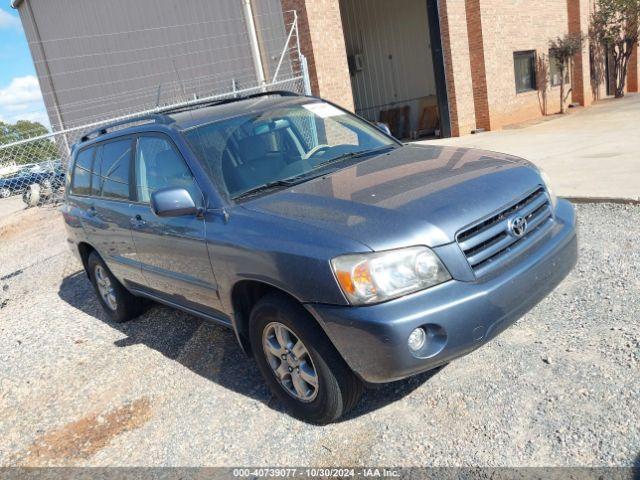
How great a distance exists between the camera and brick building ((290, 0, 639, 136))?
12500mm

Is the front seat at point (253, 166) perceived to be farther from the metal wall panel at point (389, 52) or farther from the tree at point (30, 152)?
the metal wall panel at point (389, 52)

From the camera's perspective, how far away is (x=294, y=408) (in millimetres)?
3270

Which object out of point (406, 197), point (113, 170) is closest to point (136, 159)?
point (113, 170)

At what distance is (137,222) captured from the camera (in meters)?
4.25

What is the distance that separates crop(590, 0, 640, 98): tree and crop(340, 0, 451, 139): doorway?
7480mm

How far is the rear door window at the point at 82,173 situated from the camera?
5.30m

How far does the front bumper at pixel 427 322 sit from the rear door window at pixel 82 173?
3.44m

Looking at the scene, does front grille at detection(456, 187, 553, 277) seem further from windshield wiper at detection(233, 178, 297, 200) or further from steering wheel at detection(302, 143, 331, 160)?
steering wheel at detection(302, 143, 331, 160)

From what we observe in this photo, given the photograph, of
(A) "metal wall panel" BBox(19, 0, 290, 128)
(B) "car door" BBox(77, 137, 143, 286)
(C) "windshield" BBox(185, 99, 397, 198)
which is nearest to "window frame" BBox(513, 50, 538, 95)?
(A) "metal wall panel" BBox(19, 0, 290, 128)

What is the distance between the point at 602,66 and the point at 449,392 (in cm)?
2349

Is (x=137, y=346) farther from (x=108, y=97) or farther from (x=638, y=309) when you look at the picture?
(x=108, y=97)

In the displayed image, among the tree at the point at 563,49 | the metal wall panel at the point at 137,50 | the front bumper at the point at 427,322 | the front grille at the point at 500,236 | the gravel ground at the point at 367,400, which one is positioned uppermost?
the metal wall panel at the point at 137,50

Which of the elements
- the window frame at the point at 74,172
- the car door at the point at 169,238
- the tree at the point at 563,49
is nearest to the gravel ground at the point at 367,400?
the car door at the point at 169,238

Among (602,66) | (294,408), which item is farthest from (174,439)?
(602,66)
